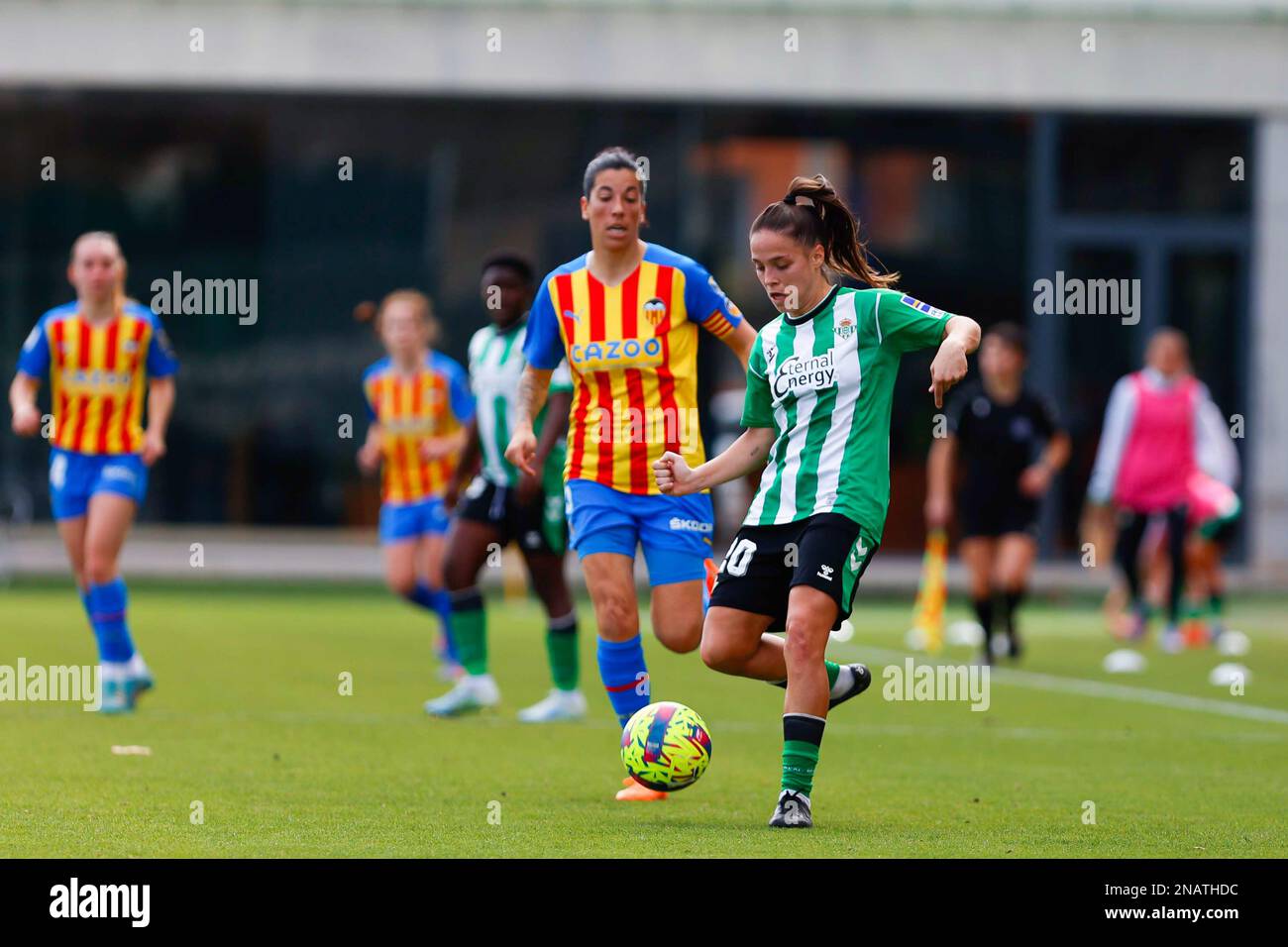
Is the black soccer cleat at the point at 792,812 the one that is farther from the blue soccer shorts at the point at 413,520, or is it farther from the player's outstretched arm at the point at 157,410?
the blue soccer shorts at the point at 413,520

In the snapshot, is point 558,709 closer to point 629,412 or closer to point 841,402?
point 629,412

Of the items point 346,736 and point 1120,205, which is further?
point 1120,205

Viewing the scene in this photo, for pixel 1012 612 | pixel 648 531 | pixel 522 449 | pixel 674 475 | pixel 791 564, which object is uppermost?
pixel 522 449

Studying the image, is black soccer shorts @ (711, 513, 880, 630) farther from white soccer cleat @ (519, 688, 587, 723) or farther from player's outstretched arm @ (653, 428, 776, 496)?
white soccer cleat @ (519, 688, 587, 723)

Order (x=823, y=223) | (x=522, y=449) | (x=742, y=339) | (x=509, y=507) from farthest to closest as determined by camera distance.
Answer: (x=509, y=507), (x=742, y=339), (x=522, y=449), (x=823, y=223)

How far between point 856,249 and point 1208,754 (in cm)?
353

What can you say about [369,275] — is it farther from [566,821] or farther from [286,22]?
[566,821]

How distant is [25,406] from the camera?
10.7 metres

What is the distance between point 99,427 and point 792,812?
5.09 m

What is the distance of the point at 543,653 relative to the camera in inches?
616

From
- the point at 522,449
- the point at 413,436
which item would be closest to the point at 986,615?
the point at 413,436

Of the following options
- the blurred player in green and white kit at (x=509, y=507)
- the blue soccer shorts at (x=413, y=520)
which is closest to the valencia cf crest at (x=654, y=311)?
the blurred player in green and white kit at (x=509, y=507)

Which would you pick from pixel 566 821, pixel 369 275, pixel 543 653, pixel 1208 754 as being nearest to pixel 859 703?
pixel 1208 754

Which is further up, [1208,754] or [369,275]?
[369,275]
